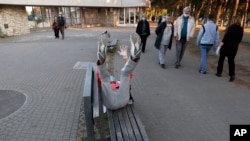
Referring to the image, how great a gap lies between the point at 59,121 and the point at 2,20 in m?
19.2

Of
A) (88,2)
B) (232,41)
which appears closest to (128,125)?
(232,41)

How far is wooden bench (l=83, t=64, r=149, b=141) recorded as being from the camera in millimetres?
2684

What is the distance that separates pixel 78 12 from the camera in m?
33.5

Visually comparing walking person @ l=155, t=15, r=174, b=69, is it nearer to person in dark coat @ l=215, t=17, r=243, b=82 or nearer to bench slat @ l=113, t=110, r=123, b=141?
person in dark coat @ l=215, t=17, r=243, b=82

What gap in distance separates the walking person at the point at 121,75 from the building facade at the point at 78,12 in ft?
65.9

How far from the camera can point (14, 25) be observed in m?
21.2

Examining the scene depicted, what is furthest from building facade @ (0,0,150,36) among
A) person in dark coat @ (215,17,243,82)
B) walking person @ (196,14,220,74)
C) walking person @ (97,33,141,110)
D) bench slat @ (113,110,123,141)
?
bench slat @ (113,110,123,141)

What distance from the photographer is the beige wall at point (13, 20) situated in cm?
1997

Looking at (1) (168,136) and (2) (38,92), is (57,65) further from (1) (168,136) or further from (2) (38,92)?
(1) (168,136)

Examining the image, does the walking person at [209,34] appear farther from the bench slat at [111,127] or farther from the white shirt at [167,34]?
the bench slat at [111,127]

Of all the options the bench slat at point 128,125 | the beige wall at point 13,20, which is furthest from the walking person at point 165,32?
the beige wall at point 13,20

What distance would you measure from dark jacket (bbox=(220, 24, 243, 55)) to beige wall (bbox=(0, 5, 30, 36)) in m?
19.4


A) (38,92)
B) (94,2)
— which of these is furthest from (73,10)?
(38,92)

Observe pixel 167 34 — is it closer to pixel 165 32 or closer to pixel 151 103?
pixel 165 32
